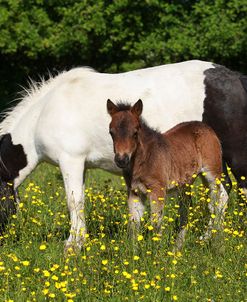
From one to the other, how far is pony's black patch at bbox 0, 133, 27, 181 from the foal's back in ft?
Result: 5.63

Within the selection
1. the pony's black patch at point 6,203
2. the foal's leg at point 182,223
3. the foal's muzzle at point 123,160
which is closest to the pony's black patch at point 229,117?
the foal's leg at point 182,223

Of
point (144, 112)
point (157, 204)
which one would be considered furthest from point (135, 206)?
point (144, 112)

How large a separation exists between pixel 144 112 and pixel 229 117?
0.92 meters

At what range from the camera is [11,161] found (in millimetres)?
8039

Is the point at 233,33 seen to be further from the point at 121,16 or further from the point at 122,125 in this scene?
the point at 122,125

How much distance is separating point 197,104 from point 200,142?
59 centimetres

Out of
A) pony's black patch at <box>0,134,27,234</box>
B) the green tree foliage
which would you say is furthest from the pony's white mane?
the green tree foliage

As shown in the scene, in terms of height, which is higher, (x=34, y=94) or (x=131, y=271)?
(x=34, y=94)

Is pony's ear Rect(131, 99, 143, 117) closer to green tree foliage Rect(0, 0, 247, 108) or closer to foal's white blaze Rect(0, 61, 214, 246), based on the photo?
foal's white blaze Rect(0, 61, 214, 246)

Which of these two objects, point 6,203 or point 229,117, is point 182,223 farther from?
point 6,203

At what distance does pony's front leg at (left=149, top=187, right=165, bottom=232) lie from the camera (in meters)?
6.47

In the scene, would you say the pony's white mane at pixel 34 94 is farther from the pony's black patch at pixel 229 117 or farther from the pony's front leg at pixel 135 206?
the pony's front leg at pixel 135 206

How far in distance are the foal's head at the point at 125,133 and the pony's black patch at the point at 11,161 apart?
1772 mm

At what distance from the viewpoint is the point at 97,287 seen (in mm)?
5547
